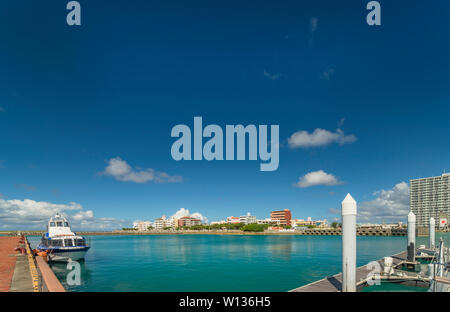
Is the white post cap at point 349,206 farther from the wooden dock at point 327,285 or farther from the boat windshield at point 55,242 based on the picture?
the boat windshield at point 55,242

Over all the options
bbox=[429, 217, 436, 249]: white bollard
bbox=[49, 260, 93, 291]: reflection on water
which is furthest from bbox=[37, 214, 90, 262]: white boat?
bbox=[429, 217, 436, 249]: white bollard

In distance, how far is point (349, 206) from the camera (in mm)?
15195

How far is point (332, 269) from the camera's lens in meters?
33.6

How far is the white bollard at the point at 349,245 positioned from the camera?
593 inches

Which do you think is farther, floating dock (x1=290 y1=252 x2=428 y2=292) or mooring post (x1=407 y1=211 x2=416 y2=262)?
mooring post (x1=407 y1=211 x2=416 y2=262)

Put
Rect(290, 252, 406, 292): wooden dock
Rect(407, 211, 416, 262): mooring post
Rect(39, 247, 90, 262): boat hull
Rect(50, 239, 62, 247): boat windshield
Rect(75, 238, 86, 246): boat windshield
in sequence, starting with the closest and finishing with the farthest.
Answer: Rect(290, 252, 406, 292): wooden dock
Rect(407, 211, 416, 262): mooring post
Rect(39, 247, 90, 262): boat hull
Rect(50, 239, 62, 247): boat windshield
Rect(75, 238, 86, 246): boat windshield

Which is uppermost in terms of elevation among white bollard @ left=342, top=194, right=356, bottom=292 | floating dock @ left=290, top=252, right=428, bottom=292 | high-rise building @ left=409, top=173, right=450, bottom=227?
white bollard @ left=342, top=194, right=356, bottom=292

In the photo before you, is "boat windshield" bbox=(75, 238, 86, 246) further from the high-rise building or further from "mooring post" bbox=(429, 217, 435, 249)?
the high-rise building

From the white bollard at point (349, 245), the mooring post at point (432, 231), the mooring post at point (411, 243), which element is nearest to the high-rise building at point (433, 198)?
the mooring post at point (432, 231)

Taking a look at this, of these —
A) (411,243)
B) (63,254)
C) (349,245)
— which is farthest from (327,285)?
(63,254)

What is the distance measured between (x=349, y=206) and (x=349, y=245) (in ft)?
7.41

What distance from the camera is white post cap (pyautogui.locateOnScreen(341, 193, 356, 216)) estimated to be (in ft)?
49.7
